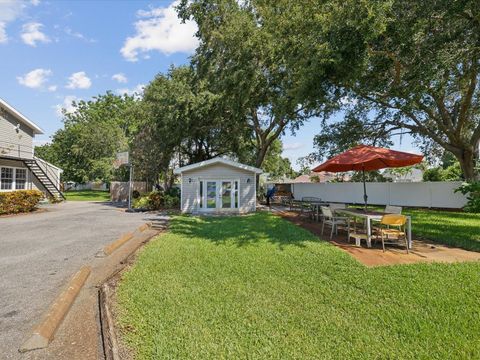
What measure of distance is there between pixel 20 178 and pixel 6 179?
1.21 meters

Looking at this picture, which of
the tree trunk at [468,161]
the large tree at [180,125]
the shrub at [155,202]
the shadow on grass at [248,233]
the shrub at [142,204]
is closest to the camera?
the shadow on grass at [248,233]

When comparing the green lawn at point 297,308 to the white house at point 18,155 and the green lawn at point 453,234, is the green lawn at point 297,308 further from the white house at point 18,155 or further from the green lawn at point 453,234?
the white house at point 18,155

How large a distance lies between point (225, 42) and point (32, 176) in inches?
666

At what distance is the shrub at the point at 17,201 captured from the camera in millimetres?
15641

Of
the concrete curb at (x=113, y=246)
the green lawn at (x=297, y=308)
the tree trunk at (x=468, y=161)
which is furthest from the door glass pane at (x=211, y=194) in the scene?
the tree trunk at (x=468, y=161)

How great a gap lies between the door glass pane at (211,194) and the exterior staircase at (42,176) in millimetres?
13020

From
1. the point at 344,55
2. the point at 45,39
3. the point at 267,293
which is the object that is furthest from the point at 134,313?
the point at 45,39

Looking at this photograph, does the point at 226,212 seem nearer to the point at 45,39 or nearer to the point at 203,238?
the point at 203,238

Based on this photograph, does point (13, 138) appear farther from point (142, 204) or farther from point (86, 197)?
point (86, 197)

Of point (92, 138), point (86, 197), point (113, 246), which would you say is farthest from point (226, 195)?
point (92, 138)

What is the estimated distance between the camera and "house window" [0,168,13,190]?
62.2ft

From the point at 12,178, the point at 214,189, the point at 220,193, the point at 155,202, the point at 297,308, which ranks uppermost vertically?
the point at 12,178

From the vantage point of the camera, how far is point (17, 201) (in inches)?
637

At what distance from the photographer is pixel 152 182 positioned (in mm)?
28250
